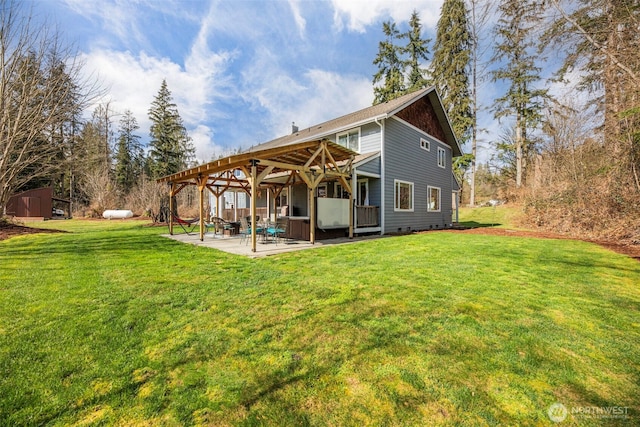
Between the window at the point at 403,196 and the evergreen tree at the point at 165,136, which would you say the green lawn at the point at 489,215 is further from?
the evergreen tree at the point at 165,136

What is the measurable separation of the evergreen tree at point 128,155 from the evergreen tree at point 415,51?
35.6 metres

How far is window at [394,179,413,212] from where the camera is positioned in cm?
1260

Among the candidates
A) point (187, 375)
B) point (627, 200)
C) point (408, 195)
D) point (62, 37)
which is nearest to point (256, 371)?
point (187, 375)

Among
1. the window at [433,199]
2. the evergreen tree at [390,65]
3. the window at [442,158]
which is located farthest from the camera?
the evergreen tree at [390,65]

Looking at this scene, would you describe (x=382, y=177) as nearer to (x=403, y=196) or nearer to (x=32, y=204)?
(x=403, y=196)

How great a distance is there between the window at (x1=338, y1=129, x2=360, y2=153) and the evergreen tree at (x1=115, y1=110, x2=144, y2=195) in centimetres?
3282

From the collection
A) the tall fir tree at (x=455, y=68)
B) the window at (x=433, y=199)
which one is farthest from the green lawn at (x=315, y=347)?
the tall fir tree at (x=455, y=68)

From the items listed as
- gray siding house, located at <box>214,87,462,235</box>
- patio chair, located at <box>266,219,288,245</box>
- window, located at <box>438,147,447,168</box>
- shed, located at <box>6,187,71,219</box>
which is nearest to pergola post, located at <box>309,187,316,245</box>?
gray siding house, located at <box>214,87,462,235</box>

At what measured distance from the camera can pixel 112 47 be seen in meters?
11.0

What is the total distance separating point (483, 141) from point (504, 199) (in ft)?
19.3

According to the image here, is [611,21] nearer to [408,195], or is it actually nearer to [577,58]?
[577,58]

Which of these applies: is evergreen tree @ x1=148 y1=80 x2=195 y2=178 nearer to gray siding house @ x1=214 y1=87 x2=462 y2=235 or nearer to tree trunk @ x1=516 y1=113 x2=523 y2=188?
gray siding house @ x1=214 y1=87 x2=462 y2=235

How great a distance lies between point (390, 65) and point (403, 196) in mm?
20570

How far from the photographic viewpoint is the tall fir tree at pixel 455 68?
23.9m
